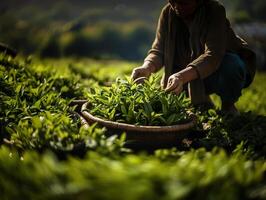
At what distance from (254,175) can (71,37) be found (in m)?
14.2

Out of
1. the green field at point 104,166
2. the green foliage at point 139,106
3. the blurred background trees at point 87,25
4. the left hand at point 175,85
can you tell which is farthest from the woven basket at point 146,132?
the blurred background trees at point 87,25

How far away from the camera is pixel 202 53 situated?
4.25 m

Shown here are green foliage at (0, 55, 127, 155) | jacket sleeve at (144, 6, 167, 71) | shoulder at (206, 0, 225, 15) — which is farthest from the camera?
jacket sleeve at (144, 6, 167, 71)

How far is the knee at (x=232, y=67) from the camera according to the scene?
4230mm

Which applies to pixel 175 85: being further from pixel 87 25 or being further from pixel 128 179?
pixel 87 25

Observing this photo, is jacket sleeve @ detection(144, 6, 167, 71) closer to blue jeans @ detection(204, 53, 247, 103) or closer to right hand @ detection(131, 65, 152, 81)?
right hand @ detection(131, 65, 152, 81)

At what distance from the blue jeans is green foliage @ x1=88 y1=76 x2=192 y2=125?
0.85 m

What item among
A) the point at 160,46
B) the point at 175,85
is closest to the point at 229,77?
the point at 160,46

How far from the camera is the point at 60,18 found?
17797 millimetres

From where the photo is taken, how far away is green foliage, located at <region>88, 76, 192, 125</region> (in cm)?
323

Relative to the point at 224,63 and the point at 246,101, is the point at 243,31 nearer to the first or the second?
the point at 246,101

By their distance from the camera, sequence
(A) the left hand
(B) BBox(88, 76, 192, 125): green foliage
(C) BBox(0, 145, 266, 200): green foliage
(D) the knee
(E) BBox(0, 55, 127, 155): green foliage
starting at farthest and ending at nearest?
(D) the knee
(A) the left hand
(B) BBox(88, 76, 192, 125): green foliage
(E) BBox(0, 55, 127, 155): green foliage
(C) BBox(0, 145, 266, 200): green foliage

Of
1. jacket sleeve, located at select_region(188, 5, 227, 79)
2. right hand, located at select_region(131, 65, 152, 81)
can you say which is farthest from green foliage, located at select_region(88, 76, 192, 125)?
jacket sleeve, located at select_region(188, 5, 227, 79)

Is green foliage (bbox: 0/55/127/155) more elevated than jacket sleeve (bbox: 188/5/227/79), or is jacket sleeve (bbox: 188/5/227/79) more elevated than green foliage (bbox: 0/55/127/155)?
jacket sleeve (bbox: 188/5/227/79)
